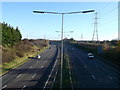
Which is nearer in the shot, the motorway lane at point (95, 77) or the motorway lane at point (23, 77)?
the motorway lane at point (95, 77)

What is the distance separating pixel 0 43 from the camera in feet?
197

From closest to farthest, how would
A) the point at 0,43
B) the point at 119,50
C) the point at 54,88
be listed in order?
the point at 54,88, the point at 119,50, the point at 0,43

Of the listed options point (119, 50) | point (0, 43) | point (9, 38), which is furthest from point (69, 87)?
point (9, 38)

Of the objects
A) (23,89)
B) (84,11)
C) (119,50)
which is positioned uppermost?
(84,11)

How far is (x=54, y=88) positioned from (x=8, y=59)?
1205 inches

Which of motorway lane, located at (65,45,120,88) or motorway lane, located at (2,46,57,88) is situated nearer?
motorway lane, located at (65,45,120,88)

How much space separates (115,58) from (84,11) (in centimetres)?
3077

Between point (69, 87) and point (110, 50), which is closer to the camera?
point (69, 87)

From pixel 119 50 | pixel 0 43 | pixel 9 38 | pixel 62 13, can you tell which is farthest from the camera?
pixel 9 38

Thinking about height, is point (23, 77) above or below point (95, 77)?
below

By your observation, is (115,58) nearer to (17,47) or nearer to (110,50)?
(110,50)

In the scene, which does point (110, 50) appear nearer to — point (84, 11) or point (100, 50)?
point (100, 50)

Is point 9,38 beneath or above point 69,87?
above

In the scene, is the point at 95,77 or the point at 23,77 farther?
the point at 23,77
